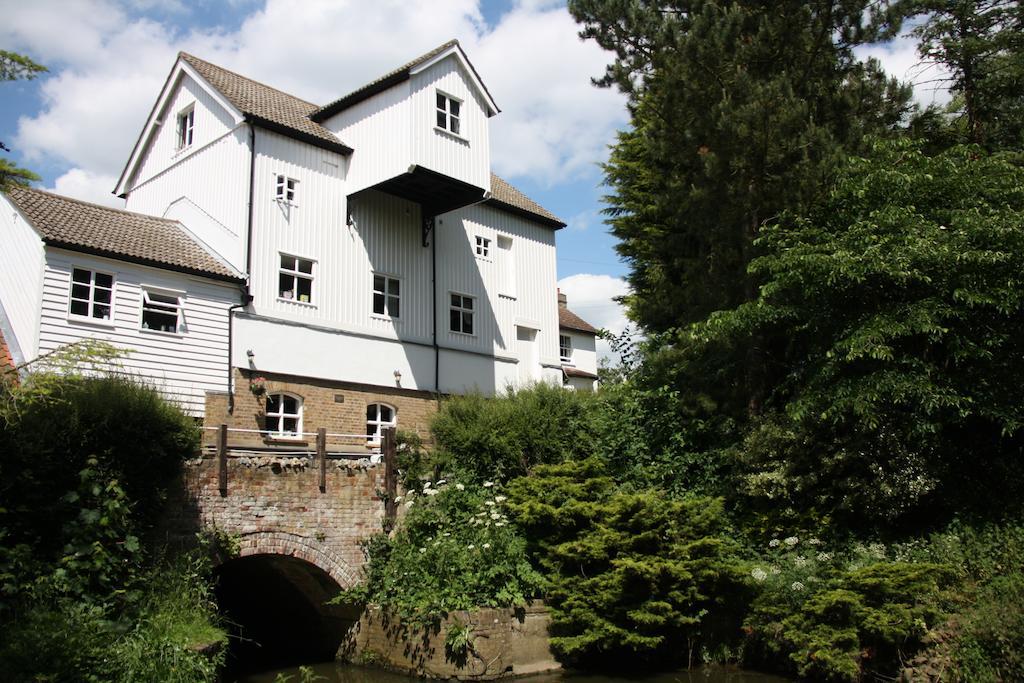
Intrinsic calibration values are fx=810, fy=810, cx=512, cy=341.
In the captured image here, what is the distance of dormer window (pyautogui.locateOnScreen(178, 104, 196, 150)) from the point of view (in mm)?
22312

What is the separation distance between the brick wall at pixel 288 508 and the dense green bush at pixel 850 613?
791 cm

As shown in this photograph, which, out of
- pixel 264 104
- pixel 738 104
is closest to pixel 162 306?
pixel 264 104

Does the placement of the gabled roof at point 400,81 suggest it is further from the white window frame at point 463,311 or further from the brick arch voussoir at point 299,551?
the brick arch voussoir at point 299,551

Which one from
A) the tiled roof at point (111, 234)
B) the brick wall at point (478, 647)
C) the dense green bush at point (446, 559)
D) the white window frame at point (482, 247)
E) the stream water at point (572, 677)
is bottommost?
the stream water at point (572, 677)

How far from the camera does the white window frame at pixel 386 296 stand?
72.4 ft

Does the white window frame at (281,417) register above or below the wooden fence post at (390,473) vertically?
above

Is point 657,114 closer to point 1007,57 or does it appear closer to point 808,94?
point 808,94

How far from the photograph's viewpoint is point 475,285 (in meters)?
24.8

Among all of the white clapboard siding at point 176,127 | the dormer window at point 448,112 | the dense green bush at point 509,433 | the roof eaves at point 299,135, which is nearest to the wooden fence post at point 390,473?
the dense green bush at point 509,433

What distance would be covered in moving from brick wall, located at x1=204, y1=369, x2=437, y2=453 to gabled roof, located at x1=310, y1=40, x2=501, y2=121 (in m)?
7.94

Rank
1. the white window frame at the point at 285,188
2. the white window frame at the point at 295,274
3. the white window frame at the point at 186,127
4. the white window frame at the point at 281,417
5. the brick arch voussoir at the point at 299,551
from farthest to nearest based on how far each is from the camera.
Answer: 1. the white window frame at the point at 186,127
2. the white window frame at the point at 285,188
3. the white window frame at the point at 295,274
4. the white window frame at the point at 281,417
5. the brick arch voussoir at the point at 299,551

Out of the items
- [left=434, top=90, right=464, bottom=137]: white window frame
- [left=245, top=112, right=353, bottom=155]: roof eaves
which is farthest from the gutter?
[left=434, top=90, right=464, bottom=137]: white window frame

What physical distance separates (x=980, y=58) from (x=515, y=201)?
13751 mm

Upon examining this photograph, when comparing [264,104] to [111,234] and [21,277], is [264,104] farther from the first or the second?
[21,277]
